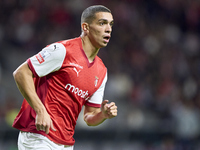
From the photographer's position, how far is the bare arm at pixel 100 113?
341cm

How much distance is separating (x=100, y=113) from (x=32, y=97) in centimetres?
87

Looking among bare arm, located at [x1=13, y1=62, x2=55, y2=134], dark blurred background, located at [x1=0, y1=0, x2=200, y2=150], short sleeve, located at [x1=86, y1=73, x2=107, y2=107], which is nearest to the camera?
bare arm, located at [x1=13, y1=62, x2=55, y2=134]

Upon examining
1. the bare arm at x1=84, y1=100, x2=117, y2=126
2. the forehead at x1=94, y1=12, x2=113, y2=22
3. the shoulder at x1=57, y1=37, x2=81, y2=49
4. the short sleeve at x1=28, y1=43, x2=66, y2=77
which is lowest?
the bare arm at x1=84, y1=100, x2=117, y2=126

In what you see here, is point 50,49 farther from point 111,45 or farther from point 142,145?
point 111,45

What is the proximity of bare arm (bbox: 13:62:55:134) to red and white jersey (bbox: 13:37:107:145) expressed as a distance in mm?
85

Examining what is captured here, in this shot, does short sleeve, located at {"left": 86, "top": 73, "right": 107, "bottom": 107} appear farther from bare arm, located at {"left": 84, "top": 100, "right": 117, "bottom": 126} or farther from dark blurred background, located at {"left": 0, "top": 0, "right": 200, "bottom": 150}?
dark blurred background, located at {"left": 0, "top": 0, "right": 200, "bottom": 150}

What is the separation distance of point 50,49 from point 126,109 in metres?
5.52

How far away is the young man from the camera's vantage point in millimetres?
3193

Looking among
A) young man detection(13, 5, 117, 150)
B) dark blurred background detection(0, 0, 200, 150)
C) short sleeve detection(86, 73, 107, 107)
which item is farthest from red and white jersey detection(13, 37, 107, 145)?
dark blurred background detection(0, 0, 200, 150)

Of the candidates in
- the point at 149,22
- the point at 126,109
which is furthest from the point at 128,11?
the point at 126,109

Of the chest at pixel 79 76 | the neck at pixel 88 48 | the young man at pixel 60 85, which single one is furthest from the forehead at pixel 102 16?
the chest at pixel 79 76

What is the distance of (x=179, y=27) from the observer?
12.1 meters

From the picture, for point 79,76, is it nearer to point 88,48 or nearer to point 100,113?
point 88,48

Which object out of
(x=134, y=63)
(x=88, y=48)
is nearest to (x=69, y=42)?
(x=88, y=48)
